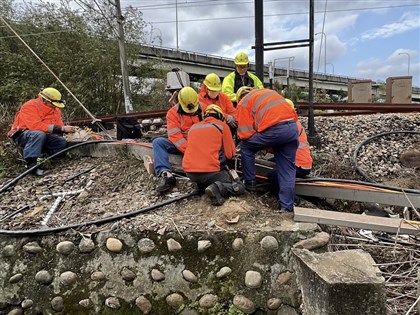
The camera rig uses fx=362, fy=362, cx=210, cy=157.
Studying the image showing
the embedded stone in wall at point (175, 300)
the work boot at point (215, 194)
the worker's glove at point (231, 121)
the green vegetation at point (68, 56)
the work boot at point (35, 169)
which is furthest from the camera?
the green vegetation at point (68, 56)

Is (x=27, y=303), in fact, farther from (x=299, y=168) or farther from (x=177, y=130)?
(x=299, y=168)

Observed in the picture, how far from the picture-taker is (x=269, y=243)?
3352 millimetres

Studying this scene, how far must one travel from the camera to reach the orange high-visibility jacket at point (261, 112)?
153 inches

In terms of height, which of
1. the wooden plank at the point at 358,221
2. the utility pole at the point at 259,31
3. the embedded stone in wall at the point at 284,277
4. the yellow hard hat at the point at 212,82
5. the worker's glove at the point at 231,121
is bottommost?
the embedded stone in wall at the point at 284,277

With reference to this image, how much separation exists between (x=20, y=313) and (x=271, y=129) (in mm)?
3200

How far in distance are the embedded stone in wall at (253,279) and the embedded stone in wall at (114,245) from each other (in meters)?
1.28

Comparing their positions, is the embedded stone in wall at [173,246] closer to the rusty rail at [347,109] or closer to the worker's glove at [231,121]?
the worker's glove at [231,121]

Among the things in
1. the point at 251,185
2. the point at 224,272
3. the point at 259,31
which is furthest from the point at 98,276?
the point at 259,31

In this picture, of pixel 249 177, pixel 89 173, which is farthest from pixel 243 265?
pixel 89 173

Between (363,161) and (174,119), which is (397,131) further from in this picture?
(174,119)

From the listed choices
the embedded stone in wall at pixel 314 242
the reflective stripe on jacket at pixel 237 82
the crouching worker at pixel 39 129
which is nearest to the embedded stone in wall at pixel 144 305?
the embedded stone in wall at pixel 314 242

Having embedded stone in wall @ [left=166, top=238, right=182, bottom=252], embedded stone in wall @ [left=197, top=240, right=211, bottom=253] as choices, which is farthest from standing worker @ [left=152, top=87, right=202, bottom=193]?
embedded stone in wall @ [left=197, top=240, right=211, bottom=253]

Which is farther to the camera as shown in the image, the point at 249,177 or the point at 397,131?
the point at 397,131

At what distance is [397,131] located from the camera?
6266mm
